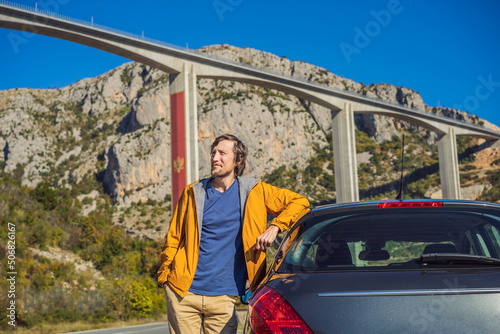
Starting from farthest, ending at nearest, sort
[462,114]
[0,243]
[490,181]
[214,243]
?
[462,114], [490,181], [0,243], [214,243]

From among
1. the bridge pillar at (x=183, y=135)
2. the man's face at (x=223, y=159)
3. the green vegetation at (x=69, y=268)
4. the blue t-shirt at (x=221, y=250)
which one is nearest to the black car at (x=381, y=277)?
the blue t-shirt at (x=221, y=250)

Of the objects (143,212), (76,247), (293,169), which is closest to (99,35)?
(76,247)

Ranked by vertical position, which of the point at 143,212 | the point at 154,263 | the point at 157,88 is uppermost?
the point at 157,88

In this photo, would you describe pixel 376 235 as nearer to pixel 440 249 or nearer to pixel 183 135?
pixel 440 249

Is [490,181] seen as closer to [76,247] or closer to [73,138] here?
[76,247]

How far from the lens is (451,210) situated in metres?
2.34

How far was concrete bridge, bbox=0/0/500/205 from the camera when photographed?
30.8 m

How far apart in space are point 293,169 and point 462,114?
51.1 m

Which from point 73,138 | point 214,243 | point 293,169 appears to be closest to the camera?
point 214,243

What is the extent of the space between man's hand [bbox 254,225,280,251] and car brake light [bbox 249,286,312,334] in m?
0.87

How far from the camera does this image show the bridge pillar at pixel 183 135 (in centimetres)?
3362

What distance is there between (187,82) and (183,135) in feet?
15.5

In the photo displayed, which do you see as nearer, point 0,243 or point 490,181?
point 0,243

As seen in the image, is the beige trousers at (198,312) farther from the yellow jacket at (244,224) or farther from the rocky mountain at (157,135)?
the rocky mountain at (157,135)
